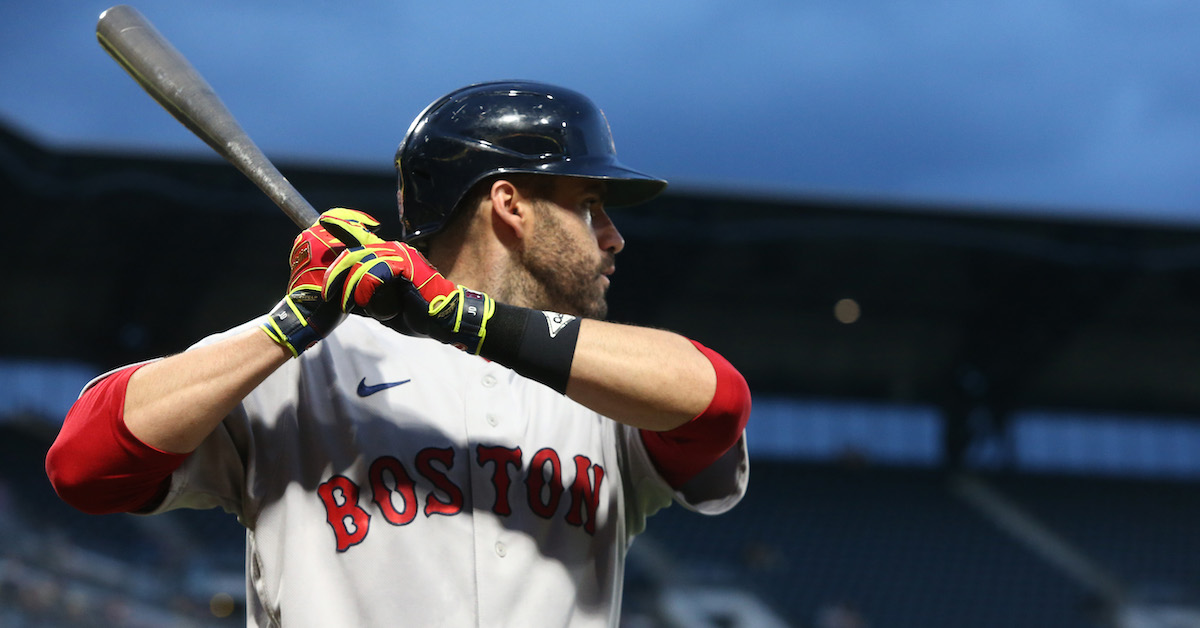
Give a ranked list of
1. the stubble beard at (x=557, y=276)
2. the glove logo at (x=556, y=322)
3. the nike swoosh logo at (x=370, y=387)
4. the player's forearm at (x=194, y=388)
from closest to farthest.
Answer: the player's forearm at (x=194, y=388) < the glove logo at (x=556, y=322) < the nike swoosh logo at (x=370, y=387) < the stubble beard at (x=557, y=276)

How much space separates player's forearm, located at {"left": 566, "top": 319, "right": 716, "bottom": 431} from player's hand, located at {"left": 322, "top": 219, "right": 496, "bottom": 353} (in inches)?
6.0

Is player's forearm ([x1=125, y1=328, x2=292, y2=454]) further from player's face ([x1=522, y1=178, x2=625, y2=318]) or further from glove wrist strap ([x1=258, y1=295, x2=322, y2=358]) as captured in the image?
player's face ([x1=522, y1=178, x2=625, y2=318])

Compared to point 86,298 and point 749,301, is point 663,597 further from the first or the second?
point 86,298

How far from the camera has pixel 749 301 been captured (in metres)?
13.9

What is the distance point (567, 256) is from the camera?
1.77m

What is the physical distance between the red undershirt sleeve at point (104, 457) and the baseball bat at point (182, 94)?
0.49 metres

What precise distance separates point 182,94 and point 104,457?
2.40 ft

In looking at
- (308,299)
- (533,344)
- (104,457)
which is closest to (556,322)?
(533,344)

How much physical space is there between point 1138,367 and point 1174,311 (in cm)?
128

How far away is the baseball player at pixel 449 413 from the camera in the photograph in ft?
4.64

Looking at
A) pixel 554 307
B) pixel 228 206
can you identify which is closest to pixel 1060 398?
pixel 228 206

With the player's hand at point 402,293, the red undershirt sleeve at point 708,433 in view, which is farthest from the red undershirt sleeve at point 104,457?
the red undershirt sleeve at point 708,433

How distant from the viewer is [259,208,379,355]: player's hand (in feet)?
4.57

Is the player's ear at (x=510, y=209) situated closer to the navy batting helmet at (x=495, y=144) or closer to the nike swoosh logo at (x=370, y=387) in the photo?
the navy batting helmet at (x=495, y=144)
